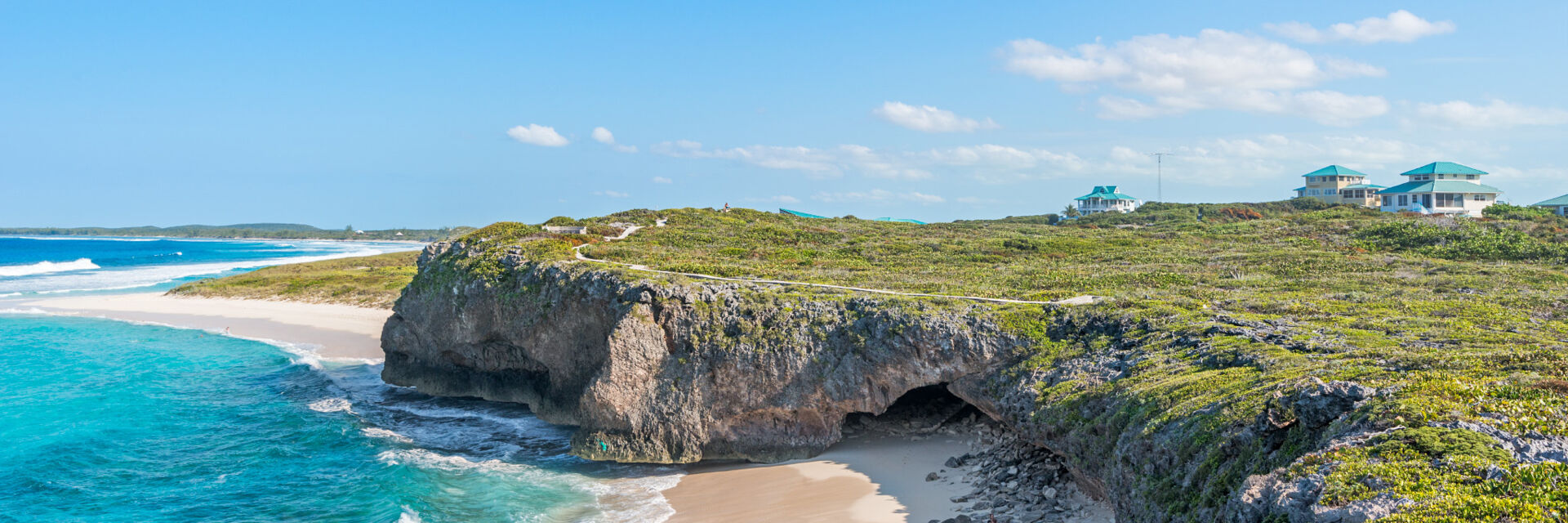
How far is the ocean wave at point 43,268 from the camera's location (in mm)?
111562

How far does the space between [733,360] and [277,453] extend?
16.6m

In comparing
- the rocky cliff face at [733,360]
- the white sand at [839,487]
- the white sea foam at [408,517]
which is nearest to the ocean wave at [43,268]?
the rocky cliff face at [733,360]

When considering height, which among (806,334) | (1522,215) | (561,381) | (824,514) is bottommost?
(824,514)

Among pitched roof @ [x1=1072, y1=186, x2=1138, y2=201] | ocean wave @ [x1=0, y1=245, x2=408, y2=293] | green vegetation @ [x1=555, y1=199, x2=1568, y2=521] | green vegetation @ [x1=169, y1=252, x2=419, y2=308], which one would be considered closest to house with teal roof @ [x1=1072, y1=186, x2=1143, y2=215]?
pitched roof @ [x1=1072, y1=186, x2=1138, y2=201]

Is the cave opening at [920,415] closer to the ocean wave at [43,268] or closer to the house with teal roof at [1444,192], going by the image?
the house with teal roof at [1444,192]

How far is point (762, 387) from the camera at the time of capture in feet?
84.8

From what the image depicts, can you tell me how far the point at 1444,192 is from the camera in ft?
227

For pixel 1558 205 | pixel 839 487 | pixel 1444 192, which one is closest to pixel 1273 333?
pixel 839 487

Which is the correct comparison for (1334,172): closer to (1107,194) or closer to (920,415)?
(1107,194)

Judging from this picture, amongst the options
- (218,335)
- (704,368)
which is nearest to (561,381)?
(704,368)

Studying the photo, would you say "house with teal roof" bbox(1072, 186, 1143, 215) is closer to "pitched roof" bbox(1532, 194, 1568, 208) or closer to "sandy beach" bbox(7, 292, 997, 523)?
"pitched roof" bbox(1532, 194, 1568, 208)

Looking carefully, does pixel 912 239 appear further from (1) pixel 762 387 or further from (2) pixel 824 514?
(2) pixel 824 514

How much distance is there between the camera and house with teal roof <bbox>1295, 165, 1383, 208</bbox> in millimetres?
85625

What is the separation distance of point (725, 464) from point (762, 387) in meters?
2.81
